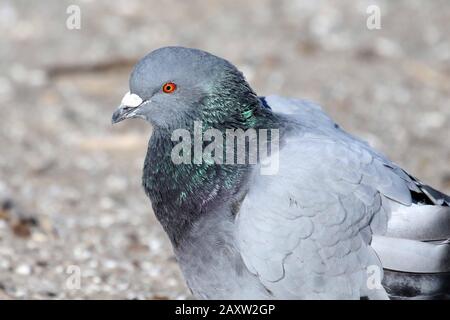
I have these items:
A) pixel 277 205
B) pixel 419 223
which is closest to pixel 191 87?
pixel 277 205

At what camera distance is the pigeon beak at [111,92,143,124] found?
15.5ft

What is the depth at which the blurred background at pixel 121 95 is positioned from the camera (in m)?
6.23

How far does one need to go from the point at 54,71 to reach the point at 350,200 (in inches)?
228

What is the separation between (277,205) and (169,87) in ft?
2.90

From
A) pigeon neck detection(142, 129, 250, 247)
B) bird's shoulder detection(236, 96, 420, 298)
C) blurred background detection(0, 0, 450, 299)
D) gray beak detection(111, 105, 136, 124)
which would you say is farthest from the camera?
blurred background detection(0, 0, 450, 299)

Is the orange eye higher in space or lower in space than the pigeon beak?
higher

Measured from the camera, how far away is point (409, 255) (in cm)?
435

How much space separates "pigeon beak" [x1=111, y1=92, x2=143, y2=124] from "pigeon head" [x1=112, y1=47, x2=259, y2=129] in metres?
0.05

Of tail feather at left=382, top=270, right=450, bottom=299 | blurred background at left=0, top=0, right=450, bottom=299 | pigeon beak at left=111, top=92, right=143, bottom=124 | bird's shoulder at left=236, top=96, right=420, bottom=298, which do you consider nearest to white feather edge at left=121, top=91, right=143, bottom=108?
pigeon beak at left=111, top=92, right=143, bottom=124

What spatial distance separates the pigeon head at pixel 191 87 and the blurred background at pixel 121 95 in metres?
1.41

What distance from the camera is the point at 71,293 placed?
553 cm

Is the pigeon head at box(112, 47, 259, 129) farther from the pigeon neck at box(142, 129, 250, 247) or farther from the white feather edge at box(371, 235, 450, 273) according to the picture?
the white feather edge at box(371, 235, 450, 273)

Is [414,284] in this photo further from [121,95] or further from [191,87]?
[121,95]
